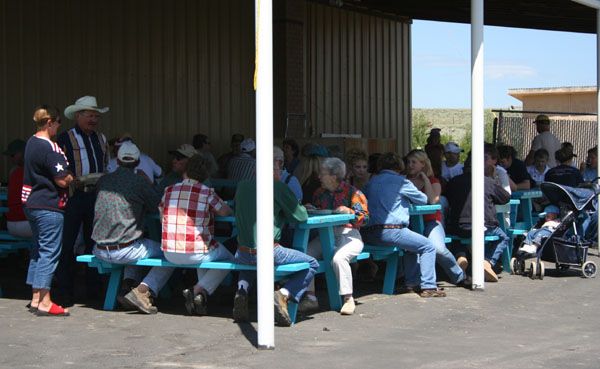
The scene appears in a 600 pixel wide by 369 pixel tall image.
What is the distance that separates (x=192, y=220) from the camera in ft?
28.8

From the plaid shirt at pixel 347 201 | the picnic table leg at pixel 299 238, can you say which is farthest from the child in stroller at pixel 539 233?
the picnic table leg at pixel 299 238

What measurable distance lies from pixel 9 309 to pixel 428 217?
395 centimetres

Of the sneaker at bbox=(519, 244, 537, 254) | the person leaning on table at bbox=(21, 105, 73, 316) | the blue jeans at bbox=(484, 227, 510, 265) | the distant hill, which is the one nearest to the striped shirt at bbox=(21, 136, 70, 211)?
the person leaning on table at bbox=(21, 105, 73, 316)

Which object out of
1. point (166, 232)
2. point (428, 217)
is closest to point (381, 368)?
point (166, 232)

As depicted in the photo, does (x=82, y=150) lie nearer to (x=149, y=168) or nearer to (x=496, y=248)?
(x=149, y=168)

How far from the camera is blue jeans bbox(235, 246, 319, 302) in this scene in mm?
8625

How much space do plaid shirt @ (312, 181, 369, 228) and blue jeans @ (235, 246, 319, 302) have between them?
0.81m

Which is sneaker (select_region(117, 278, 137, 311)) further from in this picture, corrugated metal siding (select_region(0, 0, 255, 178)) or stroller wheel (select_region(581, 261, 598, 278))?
stroller wheel (select_region(581, 261, 598, 278))

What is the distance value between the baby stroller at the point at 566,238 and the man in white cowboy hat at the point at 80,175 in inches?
183

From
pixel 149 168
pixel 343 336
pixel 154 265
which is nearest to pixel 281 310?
pixel 343 336

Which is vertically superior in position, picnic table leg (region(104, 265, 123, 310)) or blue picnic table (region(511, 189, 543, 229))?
blue picnic table (region(511, 189, 543, 229))

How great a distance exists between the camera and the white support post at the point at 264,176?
302 inches

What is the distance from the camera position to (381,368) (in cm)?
707

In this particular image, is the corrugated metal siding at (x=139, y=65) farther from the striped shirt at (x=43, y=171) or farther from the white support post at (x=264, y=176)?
the white support post at (x=264, y=176)
